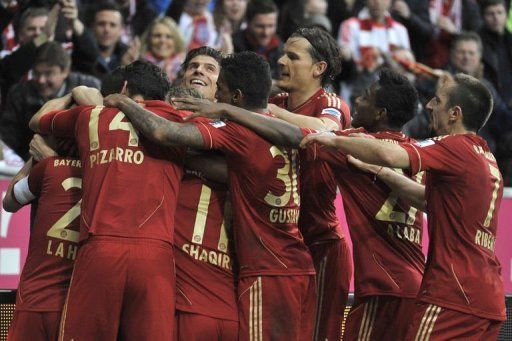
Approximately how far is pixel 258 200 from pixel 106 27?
6429 millimetres

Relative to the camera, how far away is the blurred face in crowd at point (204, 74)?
7.89 m

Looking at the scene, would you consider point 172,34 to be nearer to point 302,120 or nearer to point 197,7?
point 197,7

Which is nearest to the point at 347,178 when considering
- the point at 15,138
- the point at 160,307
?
the point at 160,307

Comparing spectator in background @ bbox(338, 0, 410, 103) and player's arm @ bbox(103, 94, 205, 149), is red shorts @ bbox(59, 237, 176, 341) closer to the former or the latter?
player's arm @ bbox(103, 94, 205, 149)

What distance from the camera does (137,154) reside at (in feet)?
22.1

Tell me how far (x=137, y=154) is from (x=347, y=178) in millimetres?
1570

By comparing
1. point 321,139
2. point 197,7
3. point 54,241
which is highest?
point 197,7

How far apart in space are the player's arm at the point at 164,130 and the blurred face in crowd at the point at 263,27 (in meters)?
6.43

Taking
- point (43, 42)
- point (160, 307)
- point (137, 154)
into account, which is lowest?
point (160, 307)

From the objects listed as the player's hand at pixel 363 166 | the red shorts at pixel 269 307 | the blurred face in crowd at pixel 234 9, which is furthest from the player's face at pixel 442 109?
the blurred face in crowd at pixel 234 9

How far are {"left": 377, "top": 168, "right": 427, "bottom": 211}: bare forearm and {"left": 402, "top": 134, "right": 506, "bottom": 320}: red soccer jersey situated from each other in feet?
1.42

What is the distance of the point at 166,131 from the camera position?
6.57m

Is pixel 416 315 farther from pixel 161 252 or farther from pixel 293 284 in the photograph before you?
pixel 161 252

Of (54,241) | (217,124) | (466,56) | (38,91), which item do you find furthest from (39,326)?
(466,56)
